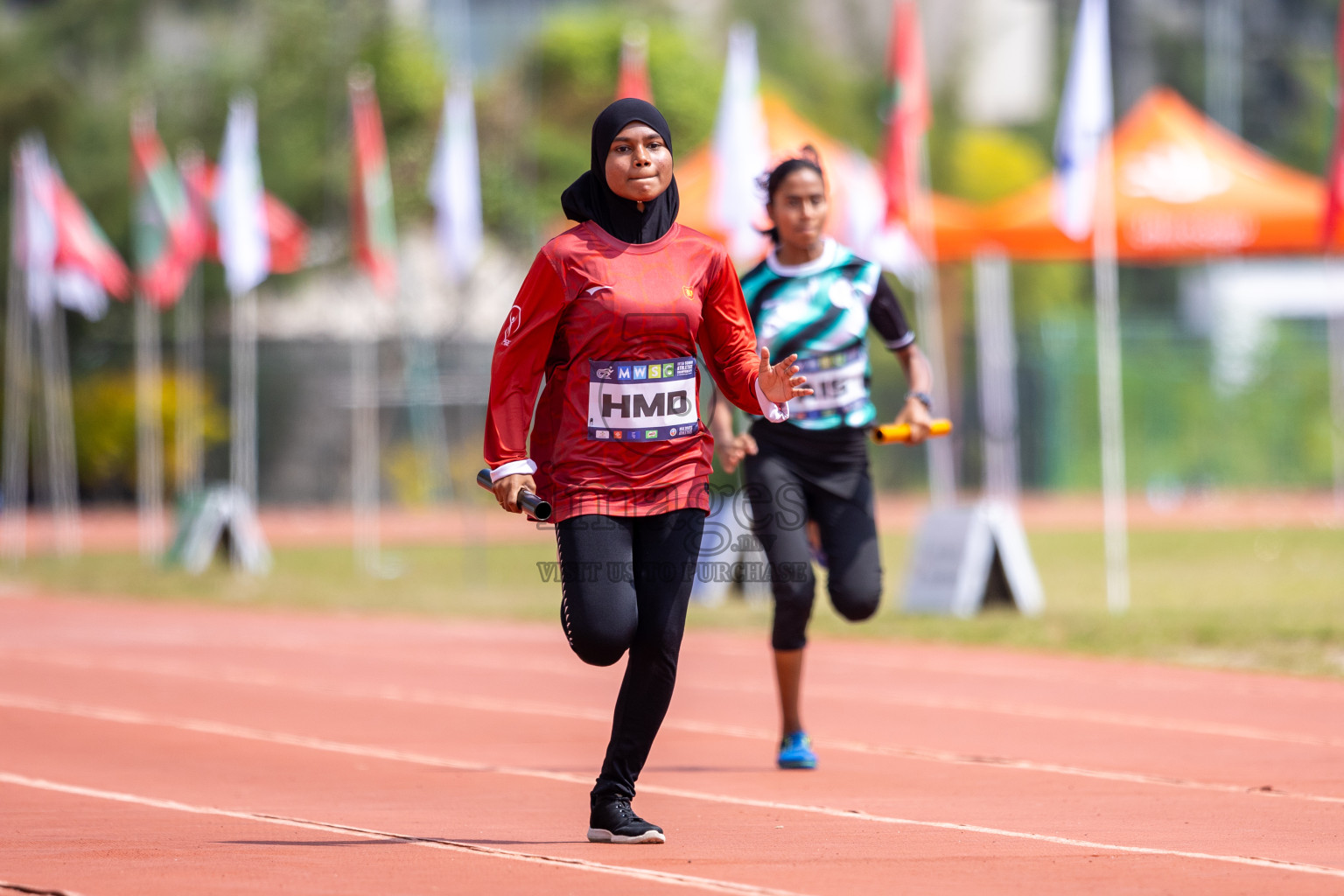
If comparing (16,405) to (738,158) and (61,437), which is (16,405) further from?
(738,158)

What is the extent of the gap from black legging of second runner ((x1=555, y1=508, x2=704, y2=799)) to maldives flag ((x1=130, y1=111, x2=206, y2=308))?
16368 mm

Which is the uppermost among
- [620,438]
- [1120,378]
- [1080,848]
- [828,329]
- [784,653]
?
[1120,378]

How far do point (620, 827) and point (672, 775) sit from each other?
1778 millimetres

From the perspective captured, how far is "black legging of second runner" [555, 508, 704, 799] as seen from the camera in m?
5.90

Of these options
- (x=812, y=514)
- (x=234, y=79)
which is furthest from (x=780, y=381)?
(x=234, y=79)

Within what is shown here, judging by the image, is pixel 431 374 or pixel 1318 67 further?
pixel 1318 67

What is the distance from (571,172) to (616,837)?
3349 centimetres

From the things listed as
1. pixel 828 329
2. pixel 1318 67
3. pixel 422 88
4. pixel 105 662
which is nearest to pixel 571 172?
pixel 422 88

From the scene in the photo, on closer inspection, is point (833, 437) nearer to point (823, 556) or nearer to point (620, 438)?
point (823, 556)

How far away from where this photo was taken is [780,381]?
5859mm

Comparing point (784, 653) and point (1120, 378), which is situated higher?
point (1120, 378)

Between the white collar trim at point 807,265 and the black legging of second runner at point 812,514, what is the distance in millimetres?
642

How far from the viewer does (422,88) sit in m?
39.3

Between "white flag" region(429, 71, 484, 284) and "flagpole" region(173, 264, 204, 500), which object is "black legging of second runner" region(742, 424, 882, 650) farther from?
"flagpole" region(173, 264, 204, 500)
